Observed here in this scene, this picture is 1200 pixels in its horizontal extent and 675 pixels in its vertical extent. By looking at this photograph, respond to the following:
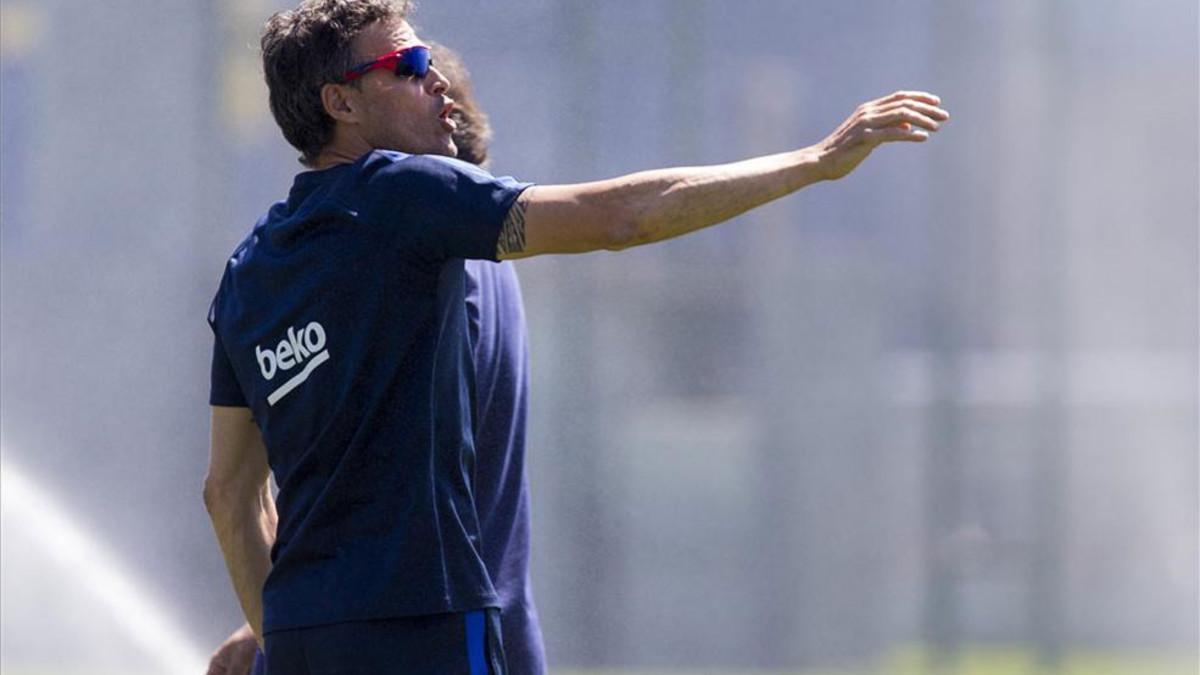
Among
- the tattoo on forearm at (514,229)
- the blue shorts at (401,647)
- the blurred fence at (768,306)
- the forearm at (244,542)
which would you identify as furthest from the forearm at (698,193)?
the blurred fence at (768,306)

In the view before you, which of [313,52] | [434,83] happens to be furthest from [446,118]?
[313,52]

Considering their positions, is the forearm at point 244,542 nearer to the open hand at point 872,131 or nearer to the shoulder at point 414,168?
the shoulder at point 414,168

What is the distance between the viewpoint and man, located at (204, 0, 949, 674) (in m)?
1.90

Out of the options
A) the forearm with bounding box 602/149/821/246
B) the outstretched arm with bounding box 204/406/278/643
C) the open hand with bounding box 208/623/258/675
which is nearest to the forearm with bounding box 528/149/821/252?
the forearm with bounding box 602/149/821/246

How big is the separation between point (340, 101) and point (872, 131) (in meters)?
0.71

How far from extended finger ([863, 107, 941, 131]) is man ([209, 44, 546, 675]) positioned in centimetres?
76

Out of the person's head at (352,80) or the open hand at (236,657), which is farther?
the open hand at (236,657)

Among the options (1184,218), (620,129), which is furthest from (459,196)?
(1184,218)

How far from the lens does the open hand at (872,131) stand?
1.89 m

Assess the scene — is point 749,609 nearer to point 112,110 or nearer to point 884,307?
point 884,307

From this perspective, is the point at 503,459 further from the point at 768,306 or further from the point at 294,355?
the point at 768,306

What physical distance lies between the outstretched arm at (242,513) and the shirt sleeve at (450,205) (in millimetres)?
516

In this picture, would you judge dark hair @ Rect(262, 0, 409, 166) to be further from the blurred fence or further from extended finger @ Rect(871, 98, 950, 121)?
the blurred fence

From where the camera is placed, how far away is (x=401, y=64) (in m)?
2.11
